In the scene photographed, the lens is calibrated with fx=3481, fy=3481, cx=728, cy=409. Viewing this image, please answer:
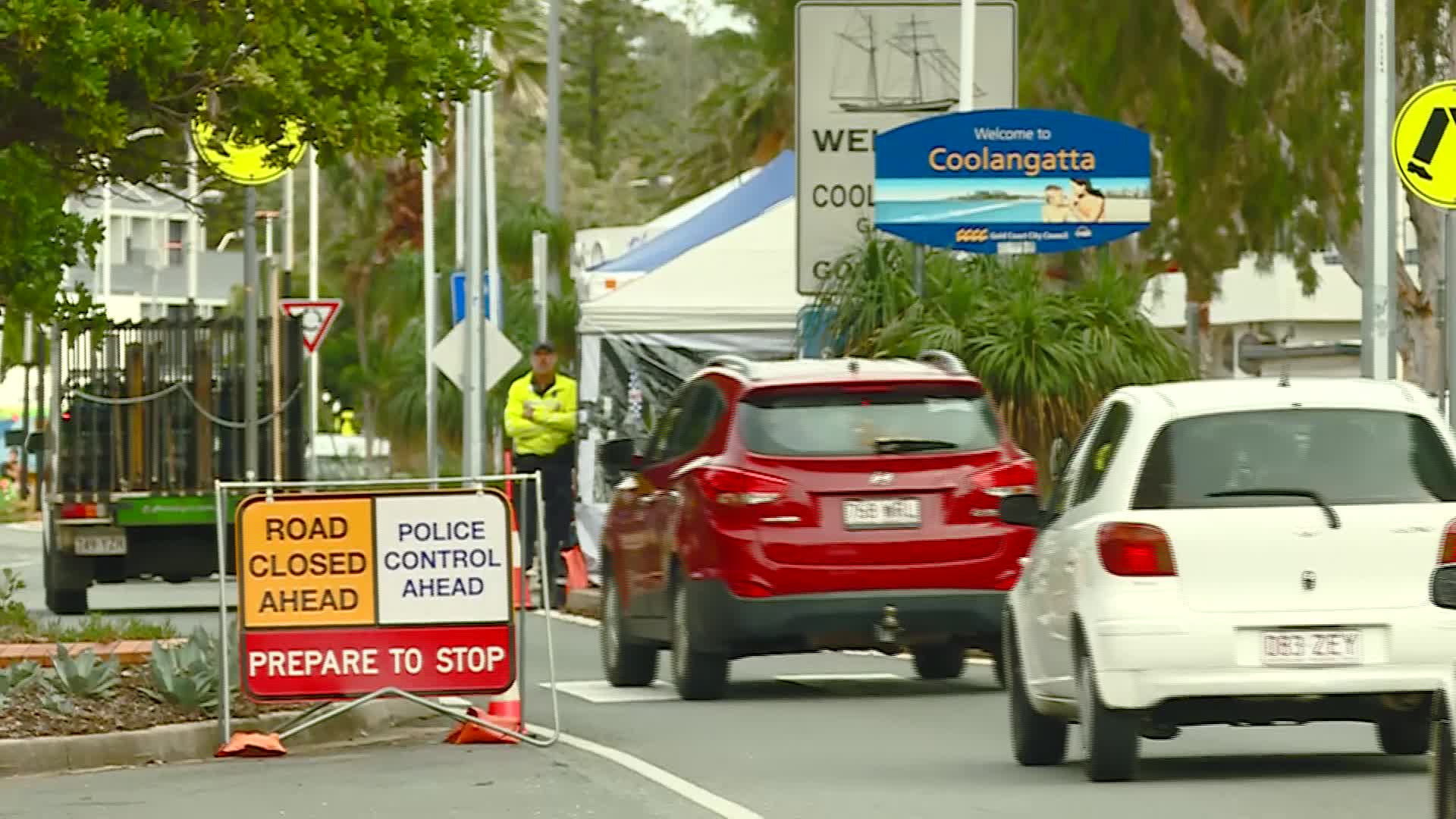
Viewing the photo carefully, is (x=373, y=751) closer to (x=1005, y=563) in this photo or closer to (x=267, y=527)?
(x=267, y=527)

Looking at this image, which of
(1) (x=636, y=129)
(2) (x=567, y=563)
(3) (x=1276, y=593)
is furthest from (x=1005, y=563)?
(1) (x=636, y=129)

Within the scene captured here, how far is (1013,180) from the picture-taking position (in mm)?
26438

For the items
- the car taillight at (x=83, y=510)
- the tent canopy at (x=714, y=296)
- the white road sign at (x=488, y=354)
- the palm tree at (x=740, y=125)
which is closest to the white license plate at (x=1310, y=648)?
the car taillight at (x=83, y=510)

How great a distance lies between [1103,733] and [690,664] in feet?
17.0

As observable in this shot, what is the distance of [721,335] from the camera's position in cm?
3058

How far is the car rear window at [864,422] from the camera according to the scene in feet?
56.5

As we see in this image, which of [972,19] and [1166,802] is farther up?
[972,19]

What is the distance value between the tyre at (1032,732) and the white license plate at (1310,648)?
1.38m

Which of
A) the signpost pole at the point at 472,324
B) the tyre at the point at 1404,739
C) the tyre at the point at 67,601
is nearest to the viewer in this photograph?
the tyre at the point at 1404,739

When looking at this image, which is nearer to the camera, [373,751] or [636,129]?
[373,751]

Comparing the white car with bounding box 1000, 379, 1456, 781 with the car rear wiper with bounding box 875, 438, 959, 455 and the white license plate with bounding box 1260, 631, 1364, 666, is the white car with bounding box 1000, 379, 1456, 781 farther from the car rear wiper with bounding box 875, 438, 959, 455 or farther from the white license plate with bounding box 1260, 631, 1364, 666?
the car rear wiper with bounding box 875, 438, 959, 455

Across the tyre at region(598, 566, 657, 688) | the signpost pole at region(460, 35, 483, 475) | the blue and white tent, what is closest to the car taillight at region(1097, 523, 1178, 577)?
the tyre at region(598, 566, 657, 688)

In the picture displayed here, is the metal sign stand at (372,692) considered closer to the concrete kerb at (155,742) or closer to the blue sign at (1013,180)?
the concrete kerb at (155,742)

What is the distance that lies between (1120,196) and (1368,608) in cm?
1442
